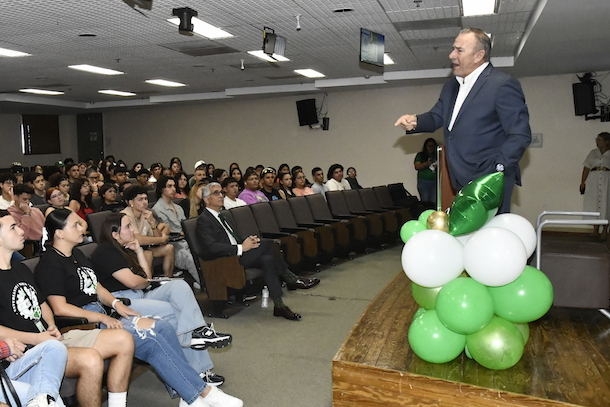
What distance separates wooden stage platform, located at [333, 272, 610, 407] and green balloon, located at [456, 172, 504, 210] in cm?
64

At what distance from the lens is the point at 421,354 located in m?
2.06

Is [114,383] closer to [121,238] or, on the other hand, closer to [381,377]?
[121,238]

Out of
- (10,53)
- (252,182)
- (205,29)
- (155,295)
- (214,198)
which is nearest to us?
(155,295)

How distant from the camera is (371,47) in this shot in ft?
19.9

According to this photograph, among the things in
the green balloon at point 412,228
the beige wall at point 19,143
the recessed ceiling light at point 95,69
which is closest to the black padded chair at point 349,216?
the recessed ceiling light at point 95,69

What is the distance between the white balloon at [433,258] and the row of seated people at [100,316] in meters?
1.38

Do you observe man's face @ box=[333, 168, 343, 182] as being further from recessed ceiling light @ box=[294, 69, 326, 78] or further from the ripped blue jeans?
the ripped blue jeans

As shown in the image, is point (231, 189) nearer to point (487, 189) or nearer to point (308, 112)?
point (487, 189)

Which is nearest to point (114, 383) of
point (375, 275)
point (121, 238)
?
point (121, 238)

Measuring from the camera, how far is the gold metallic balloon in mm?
2254

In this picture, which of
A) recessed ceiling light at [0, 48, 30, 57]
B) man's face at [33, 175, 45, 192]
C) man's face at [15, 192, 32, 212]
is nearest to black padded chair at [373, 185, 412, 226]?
man's face at [33, 175, 45, 192]

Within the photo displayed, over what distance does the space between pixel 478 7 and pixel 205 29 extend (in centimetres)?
285

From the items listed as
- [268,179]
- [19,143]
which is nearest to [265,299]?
[268,179]

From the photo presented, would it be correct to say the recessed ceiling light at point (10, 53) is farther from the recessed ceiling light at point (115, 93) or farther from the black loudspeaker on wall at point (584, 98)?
the black loudspeaker on wall at point (584, 98)
